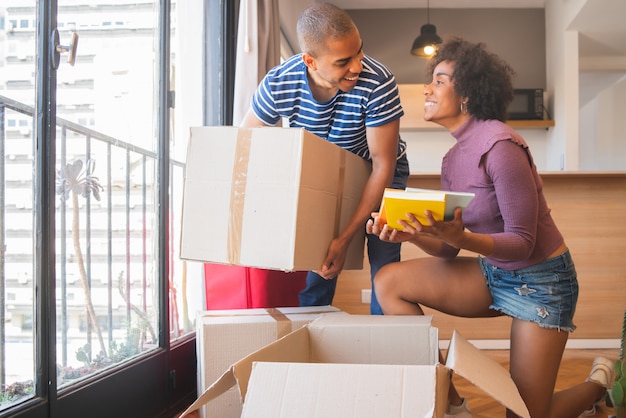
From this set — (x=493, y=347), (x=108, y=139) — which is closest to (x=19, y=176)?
(x=108, y=139)

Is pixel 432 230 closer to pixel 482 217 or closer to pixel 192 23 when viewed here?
pixel 482 217

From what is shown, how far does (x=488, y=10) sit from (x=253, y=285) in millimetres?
5212

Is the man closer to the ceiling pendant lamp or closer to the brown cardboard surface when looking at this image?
the brown cardboard surface

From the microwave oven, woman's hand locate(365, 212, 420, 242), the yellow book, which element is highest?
the microwave oven

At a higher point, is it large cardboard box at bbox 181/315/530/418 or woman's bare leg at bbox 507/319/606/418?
large cardboard box at bbox 181/315/530/418

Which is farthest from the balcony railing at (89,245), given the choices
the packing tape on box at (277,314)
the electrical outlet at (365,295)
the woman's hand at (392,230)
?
the electrical outlet at (365,295)

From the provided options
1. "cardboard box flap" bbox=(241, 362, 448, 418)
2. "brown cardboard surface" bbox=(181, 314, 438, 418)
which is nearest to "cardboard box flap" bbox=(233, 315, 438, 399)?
"brown cardboard surface" bbox=(181, 314, 438, 418)

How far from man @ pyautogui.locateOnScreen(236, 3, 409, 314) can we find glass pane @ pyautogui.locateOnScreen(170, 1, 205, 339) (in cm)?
76

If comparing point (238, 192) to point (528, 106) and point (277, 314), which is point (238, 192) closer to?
point (277, 314)

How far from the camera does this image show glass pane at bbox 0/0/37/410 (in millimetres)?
1372

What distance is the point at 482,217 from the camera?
1.60 metres

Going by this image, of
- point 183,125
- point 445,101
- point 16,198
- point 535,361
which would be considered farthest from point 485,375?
point 183,125

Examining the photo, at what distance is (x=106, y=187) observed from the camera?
194cm

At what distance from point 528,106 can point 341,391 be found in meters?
5.45
